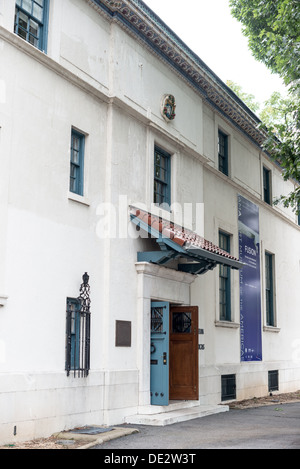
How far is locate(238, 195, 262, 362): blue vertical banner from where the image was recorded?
20.6 meters

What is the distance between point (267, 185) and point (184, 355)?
36.3 ft

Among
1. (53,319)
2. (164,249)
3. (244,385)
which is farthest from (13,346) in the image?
(244,385)

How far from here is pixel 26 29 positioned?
1203cm

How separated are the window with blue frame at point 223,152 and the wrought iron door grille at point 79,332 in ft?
30.8

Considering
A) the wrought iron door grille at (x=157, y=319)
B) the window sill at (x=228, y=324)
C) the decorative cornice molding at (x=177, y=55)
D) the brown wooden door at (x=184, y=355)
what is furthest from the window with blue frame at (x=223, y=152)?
the wrought iron door grille at (x=157, y=319)

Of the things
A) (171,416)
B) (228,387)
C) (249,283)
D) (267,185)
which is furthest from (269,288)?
(171,416)

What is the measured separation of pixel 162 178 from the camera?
16.5 meters

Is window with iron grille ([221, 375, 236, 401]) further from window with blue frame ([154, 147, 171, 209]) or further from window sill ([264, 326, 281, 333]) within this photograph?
window with blue frame ([154, 147, 171, 209])

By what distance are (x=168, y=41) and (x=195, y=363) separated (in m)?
8.55

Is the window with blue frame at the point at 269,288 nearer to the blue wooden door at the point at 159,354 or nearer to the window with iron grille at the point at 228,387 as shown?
the window with iron grille at the point at 228,387

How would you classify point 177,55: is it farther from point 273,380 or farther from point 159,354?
point 273,380

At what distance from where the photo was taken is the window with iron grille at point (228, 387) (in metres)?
18.6

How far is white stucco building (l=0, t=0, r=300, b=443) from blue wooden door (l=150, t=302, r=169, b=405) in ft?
0.11
